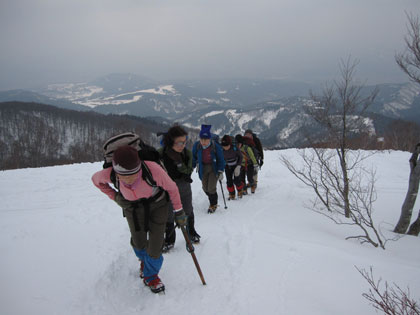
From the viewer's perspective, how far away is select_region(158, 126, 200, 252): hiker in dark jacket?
3.95 m

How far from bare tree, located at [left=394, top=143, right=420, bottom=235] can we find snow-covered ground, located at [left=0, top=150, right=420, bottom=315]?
1.09 ft

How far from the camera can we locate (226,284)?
10.8ft

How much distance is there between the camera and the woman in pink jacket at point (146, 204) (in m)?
2.76

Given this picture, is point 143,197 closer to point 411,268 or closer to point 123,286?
point 123,286

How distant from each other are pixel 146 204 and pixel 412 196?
5.51 meters

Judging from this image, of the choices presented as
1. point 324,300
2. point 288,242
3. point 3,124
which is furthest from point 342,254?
point 3,124

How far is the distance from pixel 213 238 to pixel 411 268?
323 cm

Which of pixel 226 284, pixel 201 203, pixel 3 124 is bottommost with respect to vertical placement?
pixel 3 124

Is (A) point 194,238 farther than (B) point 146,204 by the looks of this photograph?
Yes

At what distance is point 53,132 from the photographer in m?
98.4

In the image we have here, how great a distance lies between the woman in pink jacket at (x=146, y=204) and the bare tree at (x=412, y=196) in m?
4.92

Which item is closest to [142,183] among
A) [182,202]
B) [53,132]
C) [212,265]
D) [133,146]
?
[133,146]

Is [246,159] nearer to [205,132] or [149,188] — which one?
[205,132]

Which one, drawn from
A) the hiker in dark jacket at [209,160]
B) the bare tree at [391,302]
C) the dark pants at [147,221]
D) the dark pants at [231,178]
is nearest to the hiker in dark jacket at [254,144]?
the dark pants at [231,178]
